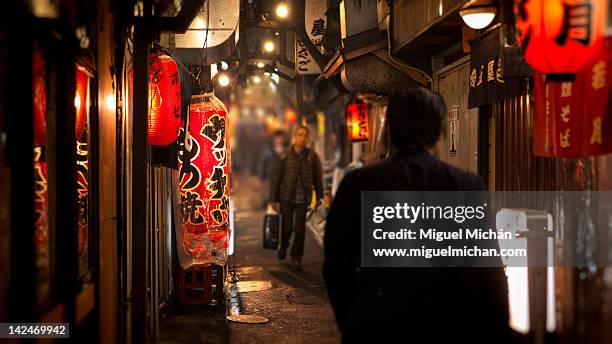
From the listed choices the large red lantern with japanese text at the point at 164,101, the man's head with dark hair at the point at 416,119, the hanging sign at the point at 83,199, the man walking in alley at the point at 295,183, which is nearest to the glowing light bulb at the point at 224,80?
the man walking in alley at the point at 295,183

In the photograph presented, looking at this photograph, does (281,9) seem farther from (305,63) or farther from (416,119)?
(416,119)

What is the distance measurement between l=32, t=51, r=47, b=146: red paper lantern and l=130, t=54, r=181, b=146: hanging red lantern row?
3.22 m

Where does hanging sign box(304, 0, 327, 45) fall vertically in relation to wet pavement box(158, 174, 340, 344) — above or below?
above

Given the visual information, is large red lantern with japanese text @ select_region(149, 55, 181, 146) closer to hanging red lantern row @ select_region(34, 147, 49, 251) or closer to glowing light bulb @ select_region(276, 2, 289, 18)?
hanging red lantern row @ select_region(34, 147, 49, 251)

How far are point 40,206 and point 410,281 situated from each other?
3.65 meters

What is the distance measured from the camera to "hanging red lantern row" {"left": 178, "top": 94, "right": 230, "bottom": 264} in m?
12.2

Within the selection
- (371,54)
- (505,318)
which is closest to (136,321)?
(505,318)

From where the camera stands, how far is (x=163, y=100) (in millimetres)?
10109

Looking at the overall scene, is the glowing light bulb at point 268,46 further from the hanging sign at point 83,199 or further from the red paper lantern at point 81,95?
the red paper lantern at point 81,95

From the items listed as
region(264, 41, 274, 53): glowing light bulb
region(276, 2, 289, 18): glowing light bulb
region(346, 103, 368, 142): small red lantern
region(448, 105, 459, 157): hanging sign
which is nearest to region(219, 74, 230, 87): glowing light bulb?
region(276, 2, 289, 18): glowing light bulb

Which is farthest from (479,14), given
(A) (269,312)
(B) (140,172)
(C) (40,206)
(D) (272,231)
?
(D) (272,231)

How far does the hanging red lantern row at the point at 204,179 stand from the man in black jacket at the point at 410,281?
7589 mm

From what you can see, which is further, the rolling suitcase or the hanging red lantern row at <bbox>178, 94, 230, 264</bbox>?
the rolling suitcase

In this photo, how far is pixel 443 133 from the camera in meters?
5.11
